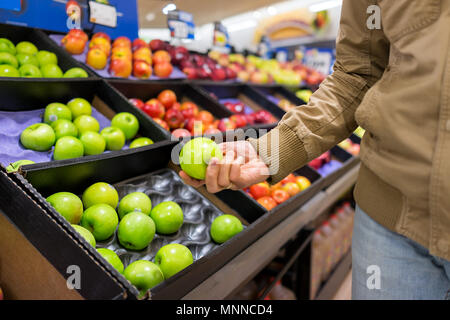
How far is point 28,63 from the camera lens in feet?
5.60

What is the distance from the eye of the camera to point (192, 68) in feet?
8.93

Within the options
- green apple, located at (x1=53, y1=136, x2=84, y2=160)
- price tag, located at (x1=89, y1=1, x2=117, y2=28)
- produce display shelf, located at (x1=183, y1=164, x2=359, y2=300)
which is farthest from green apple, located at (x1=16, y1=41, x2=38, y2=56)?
produce display shelf, located at (x1=183, y1=164, x2=359, y2=300)

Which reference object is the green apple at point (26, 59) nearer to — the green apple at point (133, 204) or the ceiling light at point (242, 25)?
the green apple at point (133, 204)

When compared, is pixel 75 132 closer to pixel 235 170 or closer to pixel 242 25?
pixel 235 170

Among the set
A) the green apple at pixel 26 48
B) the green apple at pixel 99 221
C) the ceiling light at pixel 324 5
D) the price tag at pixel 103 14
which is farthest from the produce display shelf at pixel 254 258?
the ceiling light at pixel 324 5

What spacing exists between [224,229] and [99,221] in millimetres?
497

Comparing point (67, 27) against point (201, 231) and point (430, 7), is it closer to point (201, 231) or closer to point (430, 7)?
point (201, 231)

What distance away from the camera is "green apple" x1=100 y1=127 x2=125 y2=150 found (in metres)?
1.57

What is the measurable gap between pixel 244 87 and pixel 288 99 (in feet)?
2.30

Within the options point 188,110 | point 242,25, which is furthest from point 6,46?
point 242,25

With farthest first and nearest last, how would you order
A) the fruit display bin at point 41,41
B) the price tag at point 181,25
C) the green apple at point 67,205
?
the price tag at point 181,25 → the fruit display bin at point 41,41 → the green apple at point 67,205

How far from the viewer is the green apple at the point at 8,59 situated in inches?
62.1

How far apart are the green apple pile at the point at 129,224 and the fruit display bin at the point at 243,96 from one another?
1632mm
